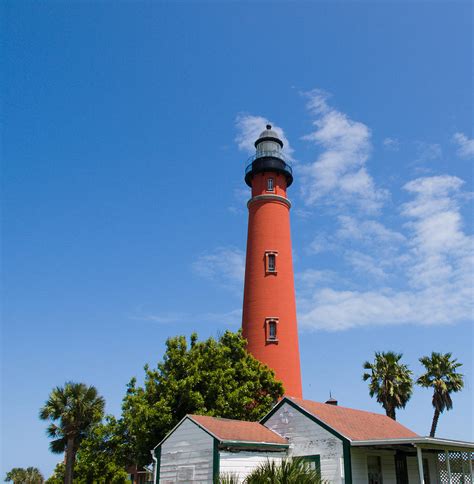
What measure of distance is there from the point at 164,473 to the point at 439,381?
23.5m

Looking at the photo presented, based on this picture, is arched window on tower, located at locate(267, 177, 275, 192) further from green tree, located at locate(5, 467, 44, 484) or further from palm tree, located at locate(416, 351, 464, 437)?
green tree, located at locate(5, 467, 44, 484)

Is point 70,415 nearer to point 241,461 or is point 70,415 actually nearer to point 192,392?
point 192,392

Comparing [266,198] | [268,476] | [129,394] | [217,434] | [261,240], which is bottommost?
[268,476]

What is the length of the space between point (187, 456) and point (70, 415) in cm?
1743

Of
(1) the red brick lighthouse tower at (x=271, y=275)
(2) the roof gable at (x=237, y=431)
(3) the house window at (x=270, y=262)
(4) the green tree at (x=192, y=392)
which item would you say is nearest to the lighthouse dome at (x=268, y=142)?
(1) the red brick lighthouse tower at (x=271, y=275)

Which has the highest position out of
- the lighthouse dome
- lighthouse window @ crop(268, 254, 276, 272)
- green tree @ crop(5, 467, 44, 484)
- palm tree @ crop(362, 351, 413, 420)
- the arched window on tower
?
the lighthouse dome

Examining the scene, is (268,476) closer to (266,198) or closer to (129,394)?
(129,394)

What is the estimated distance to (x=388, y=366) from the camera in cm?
3453

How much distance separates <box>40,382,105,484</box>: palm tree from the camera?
32.0 metres

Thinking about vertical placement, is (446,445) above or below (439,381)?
below

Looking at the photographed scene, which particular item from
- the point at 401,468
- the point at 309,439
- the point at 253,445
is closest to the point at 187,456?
the point at 253,445

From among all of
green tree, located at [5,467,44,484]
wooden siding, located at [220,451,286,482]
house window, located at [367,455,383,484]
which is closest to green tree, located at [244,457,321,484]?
wooden siding, located at [220,451,286,482]

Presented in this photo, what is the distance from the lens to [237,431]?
17641 mm

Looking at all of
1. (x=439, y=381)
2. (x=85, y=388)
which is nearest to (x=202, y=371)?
(x=85, y=388)
